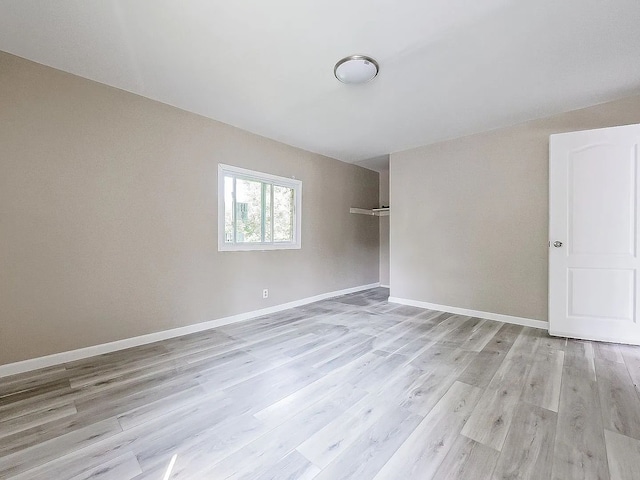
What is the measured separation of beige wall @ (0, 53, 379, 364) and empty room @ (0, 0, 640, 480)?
0.06 ft

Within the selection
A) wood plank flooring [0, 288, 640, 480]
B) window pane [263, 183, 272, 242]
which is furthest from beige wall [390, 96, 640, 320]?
window pane [263, 183, 272, 242]

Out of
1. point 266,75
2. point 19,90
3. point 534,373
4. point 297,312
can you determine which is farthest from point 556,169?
point 19,90

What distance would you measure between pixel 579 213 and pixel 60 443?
14.9 ft

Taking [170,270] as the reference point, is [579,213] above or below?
above

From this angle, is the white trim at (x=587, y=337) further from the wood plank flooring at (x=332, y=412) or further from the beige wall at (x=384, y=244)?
the beige wall at (x=384, y=244)

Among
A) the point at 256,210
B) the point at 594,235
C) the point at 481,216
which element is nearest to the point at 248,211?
the point at 256,210

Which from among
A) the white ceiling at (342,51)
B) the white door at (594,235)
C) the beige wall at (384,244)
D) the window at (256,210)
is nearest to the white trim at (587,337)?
the white door at (594,235)

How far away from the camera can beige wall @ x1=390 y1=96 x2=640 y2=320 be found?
3268 mm

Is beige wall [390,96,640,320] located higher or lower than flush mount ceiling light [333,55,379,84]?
lower

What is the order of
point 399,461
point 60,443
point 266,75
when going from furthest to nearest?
point 266,75
point 60,443
point 399,461

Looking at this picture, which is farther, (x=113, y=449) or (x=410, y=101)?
(x=410, y=101)

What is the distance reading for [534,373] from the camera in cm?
215

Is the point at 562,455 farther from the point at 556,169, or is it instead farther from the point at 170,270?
the point at 170,270

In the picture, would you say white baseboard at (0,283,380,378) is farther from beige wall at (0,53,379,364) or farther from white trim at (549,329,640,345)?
white trim at (549,329,640,345)
